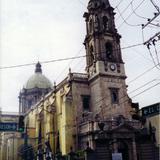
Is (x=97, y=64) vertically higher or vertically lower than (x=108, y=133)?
higher

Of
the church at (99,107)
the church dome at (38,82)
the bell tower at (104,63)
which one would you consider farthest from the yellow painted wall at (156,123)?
the church dome at (38,82)

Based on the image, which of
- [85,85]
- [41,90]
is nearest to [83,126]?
[85,85]

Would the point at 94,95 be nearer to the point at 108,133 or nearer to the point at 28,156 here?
the point at 108,133

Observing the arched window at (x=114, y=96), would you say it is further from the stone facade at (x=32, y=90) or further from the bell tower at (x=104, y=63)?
the stone facade at (x=32, y=90)

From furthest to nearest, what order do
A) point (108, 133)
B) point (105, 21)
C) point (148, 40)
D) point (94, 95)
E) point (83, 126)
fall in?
point (105, 21)
point (94, 95)
point (83, 126)
point (108, 133)
point (148, 40)

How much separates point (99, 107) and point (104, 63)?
5898 mm

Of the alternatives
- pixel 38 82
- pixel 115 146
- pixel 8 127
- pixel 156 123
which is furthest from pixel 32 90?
pixel 8 127

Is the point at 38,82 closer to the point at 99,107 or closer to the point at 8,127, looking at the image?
the point at 99,107

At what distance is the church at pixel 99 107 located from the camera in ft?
117

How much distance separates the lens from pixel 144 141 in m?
36.9

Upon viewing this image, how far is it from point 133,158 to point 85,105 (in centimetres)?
963

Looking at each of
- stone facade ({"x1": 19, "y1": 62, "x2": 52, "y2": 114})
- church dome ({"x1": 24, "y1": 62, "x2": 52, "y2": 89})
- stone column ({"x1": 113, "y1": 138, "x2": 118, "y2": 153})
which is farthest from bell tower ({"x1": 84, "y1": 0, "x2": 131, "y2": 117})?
church dome ({"x1": 24, "y1": 62, "x2": 52, "y2": 89})

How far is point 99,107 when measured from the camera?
38656 millimetres

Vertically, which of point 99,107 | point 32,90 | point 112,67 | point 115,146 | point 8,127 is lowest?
point 115,146
